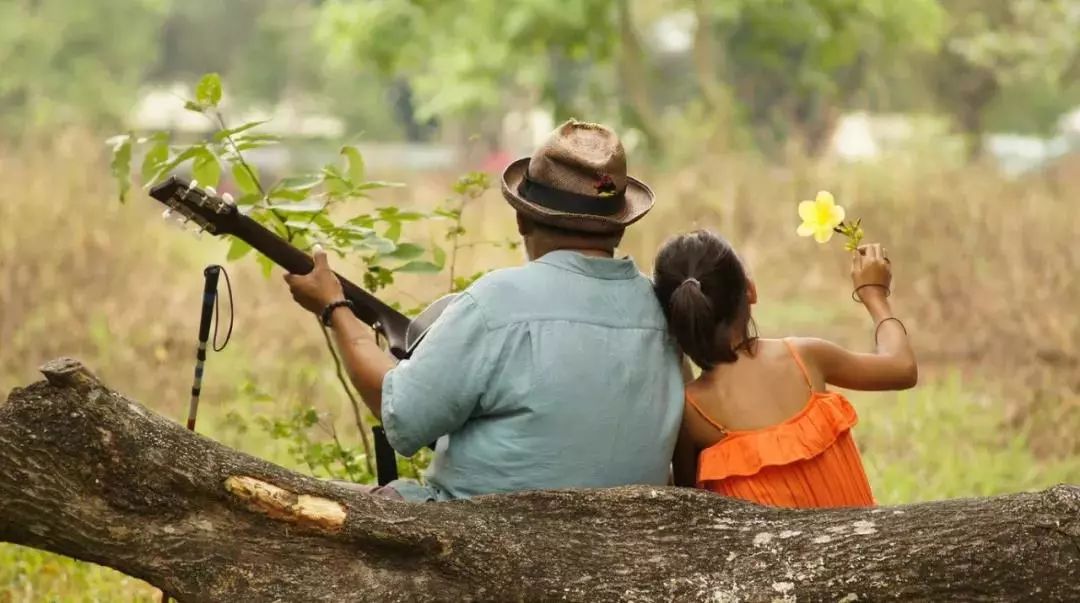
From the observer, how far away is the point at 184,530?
3.15 m

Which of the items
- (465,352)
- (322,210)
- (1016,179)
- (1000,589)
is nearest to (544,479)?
(465,352)

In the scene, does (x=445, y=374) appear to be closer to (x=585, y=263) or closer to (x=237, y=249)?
(x=585, y=263)

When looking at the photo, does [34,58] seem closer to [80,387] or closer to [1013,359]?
[1013,359]

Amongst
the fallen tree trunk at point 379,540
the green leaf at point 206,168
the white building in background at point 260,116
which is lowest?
the fallen tree trunk at point 379,540

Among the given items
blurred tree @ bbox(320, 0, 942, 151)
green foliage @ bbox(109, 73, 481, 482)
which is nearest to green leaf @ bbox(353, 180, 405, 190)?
green foliage @ bbox(109, 73, 481, 482)

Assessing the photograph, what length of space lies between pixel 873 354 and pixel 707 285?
20.2 inches

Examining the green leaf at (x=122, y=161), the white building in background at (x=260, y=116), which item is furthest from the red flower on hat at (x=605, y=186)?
the white building in background at (x=260, y=116)

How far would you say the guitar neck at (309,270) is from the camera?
3.72 m

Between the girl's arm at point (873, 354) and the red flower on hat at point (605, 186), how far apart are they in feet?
2.08

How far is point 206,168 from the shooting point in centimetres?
430

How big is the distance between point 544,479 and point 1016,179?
10633 millimetres

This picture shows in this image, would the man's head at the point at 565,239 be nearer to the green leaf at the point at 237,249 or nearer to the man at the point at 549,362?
the man at the point at 549,362

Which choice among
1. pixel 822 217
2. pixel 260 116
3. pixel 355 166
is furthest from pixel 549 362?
pixel 260 116

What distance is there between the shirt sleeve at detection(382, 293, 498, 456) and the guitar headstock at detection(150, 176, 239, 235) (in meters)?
0.66
